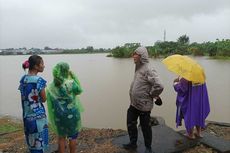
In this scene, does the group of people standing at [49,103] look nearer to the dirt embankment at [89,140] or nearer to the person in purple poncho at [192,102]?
the dirt embankment at [89,140]

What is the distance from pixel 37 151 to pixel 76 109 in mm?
667

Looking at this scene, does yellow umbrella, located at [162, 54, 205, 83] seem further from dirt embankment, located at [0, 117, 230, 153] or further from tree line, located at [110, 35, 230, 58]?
tree line, located at [110, 35, 230, 58]

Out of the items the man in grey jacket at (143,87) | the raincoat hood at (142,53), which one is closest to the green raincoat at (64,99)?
the man in grey jacket at (143,87)

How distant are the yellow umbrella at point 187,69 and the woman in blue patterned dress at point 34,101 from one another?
2.10m

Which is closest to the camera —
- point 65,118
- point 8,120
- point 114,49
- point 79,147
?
point 65,118

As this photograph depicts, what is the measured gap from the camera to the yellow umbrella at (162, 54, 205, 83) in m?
4.67

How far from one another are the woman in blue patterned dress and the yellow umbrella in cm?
210

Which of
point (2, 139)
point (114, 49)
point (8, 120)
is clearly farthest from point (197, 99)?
point (114, 49)

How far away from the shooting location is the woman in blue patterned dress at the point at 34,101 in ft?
11.1

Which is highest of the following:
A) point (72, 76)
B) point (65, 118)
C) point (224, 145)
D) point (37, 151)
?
point (72, 76)

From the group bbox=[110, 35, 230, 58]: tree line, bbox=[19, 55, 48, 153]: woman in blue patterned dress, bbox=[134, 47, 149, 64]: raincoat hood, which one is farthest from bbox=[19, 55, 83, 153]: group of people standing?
bbox=[110, 35, 230, 58]: tree line

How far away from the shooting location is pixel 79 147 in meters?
4.79

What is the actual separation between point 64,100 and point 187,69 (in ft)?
6.13

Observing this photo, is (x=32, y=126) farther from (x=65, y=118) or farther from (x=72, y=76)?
(x=72, y=76)
